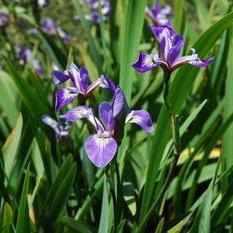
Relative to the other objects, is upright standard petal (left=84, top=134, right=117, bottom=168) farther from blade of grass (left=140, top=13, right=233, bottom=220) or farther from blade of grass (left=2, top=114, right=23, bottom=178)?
blade of grass (left=2, top=114, right=23, bottom=178)

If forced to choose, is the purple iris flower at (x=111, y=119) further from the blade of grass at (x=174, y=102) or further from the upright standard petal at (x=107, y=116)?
the blade of grass at (x=174, y=102)

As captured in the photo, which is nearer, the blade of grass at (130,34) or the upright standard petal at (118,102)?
the upright standard petal at (118,102)

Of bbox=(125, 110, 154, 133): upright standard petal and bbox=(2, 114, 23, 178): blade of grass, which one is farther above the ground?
bbox=(125, 110, 154, 133): upright standard petal

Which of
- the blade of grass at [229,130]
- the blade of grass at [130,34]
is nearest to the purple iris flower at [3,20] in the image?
the blade of grass at [130,34]

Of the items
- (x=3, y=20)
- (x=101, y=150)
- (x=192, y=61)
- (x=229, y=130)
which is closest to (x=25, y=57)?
(x=3, y=20)

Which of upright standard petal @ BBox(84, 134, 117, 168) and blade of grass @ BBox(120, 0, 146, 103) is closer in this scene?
upright standard petal @ BBox(84, 134, 117, 168)

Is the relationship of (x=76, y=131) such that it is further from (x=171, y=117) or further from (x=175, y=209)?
(x=171, y=117)

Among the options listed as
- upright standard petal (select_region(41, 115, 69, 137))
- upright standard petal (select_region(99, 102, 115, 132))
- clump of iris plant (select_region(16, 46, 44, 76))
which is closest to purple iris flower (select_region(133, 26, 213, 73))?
upright standard petal (select_region(99, 102, 115, 132))

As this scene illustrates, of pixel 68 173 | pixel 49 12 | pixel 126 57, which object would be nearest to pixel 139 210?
pixel 68 173

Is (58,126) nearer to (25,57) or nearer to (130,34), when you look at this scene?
(130,34)

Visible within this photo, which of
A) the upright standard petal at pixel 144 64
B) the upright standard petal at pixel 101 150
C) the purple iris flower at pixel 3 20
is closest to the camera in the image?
the upright standard petal at pixel 101 150
